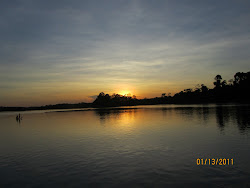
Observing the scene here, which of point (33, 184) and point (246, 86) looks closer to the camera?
point (33, 184)

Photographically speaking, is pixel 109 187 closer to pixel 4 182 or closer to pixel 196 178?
pixel 196 178

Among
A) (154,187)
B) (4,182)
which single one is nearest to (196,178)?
(154,187)

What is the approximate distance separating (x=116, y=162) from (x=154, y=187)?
7.15 meters

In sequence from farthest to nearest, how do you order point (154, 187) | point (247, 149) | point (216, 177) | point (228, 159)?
point (247, 149) < point (228, 159) < point (216, 177) < point (154, 187)

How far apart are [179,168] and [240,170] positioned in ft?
17.1

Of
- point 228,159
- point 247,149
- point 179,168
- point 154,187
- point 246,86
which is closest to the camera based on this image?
point 154,187

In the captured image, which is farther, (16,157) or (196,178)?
(16,157)

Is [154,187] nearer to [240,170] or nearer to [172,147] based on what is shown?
[240,170]

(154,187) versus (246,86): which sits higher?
(246,86)

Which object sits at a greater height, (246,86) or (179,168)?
(246,86)

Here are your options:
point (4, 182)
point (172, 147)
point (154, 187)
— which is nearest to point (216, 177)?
point (154, 187)

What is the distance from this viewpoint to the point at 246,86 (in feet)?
613

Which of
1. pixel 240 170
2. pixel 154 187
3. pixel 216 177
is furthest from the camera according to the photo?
pixel 240 170

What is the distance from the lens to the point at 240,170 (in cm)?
1647
